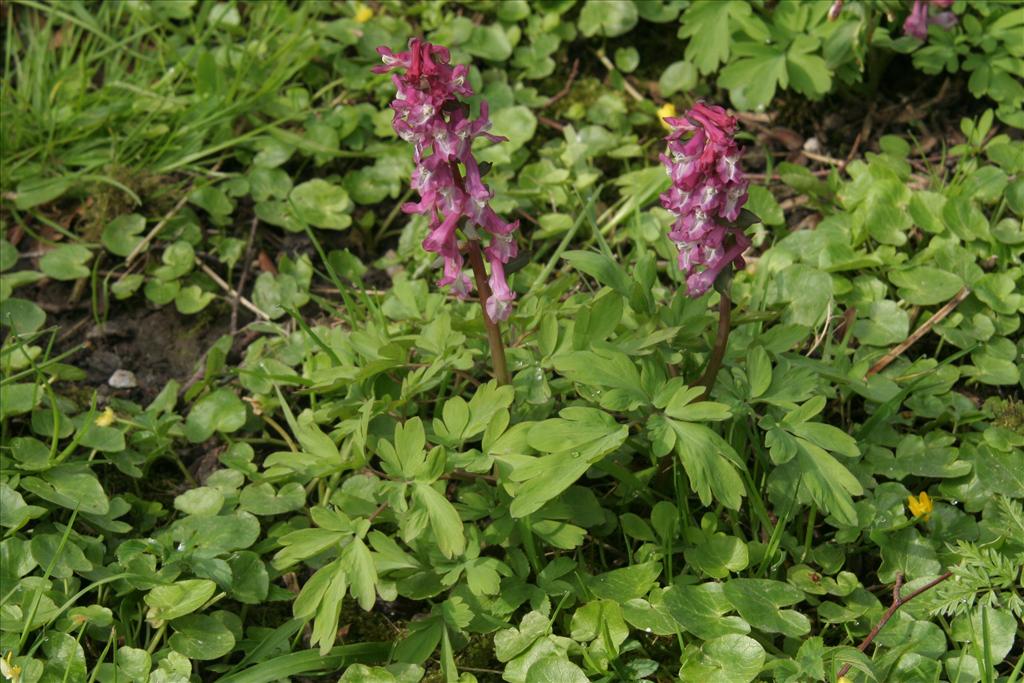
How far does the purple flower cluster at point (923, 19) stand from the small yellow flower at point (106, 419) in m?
3.14

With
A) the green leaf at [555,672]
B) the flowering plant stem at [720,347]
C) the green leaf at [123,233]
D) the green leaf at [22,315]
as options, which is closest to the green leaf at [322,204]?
the green leaf at [123,233]

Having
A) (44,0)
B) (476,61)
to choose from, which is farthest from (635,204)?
(44,0)

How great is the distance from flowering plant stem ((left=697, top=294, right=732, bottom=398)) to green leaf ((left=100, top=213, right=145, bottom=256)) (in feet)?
7.45

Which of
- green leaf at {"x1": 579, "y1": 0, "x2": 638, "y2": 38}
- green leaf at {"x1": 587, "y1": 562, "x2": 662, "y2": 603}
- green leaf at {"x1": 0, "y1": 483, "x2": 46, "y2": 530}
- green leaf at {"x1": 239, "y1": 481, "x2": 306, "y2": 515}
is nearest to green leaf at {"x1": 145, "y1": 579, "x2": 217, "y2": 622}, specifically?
Result: green leaf at {"x1": 239, "y1": 481, "x2": 306, "y2": 515}

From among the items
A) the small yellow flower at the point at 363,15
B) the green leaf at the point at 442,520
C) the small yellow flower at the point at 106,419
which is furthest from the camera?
the small yellow flower at the point at 363,15

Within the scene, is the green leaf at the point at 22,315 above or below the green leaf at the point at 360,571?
below

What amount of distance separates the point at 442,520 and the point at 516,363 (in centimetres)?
59

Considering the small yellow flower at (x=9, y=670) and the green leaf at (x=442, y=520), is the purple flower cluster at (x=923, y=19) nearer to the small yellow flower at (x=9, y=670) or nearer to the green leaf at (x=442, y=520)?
the green leaf at (x=442, y=520)

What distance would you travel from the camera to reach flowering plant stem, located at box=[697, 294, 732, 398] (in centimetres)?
266

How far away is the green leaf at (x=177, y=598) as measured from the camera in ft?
9.00

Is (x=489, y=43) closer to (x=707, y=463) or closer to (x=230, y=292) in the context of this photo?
(x=230, y=292)

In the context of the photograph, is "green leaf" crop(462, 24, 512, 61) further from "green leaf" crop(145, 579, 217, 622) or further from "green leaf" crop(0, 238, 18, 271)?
"green leaf" crop(145, 579, 217, 622)

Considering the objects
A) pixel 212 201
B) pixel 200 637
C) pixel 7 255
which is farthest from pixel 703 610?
pixel 7 255

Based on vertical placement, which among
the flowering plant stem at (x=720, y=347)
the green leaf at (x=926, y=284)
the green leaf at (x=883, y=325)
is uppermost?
the flowering plant stem at (x=720, y=347)
